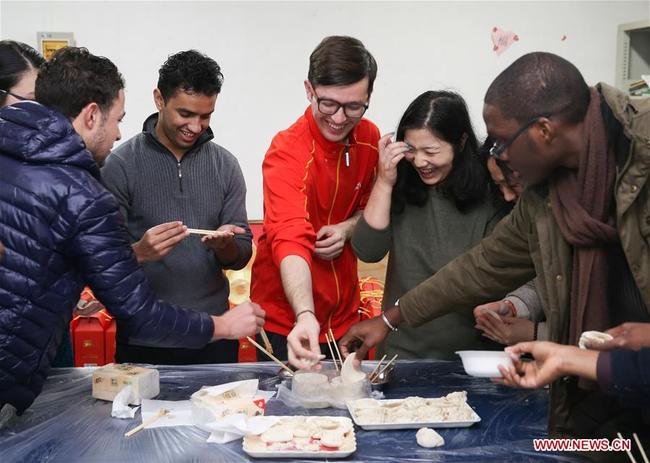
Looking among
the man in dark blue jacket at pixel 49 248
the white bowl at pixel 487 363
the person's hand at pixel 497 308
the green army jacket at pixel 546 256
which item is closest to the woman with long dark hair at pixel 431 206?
the person's hand at pixel 497 308

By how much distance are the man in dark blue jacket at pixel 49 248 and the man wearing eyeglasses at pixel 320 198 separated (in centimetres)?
60

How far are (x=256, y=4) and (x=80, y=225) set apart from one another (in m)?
3.06

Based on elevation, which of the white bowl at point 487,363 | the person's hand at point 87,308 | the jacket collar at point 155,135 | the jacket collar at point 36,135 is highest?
the jacket collar at point 36,135

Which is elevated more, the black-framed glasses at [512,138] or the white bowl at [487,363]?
the black-framed glasses at [512,138]

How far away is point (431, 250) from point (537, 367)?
0.96m

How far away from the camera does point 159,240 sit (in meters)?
2.38

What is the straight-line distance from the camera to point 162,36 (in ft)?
14.6

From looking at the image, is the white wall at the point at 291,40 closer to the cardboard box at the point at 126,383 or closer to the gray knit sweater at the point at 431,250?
the gray knit sweater at the point at 431,250

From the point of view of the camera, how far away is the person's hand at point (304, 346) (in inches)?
81.5

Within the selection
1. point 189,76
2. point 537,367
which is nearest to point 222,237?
point 189,76

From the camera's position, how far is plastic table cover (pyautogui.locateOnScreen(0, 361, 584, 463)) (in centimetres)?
167

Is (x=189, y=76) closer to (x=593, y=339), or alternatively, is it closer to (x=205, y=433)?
(x=205, y=433)

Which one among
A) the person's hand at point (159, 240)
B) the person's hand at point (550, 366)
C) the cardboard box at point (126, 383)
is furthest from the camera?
the person's hand at point (159, 240)

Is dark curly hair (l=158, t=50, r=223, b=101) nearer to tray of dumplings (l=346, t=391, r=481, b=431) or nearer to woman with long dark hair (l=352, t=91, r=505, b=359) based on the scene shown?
woman with long dark hair (l=352, t=91, r=505, b=359)
